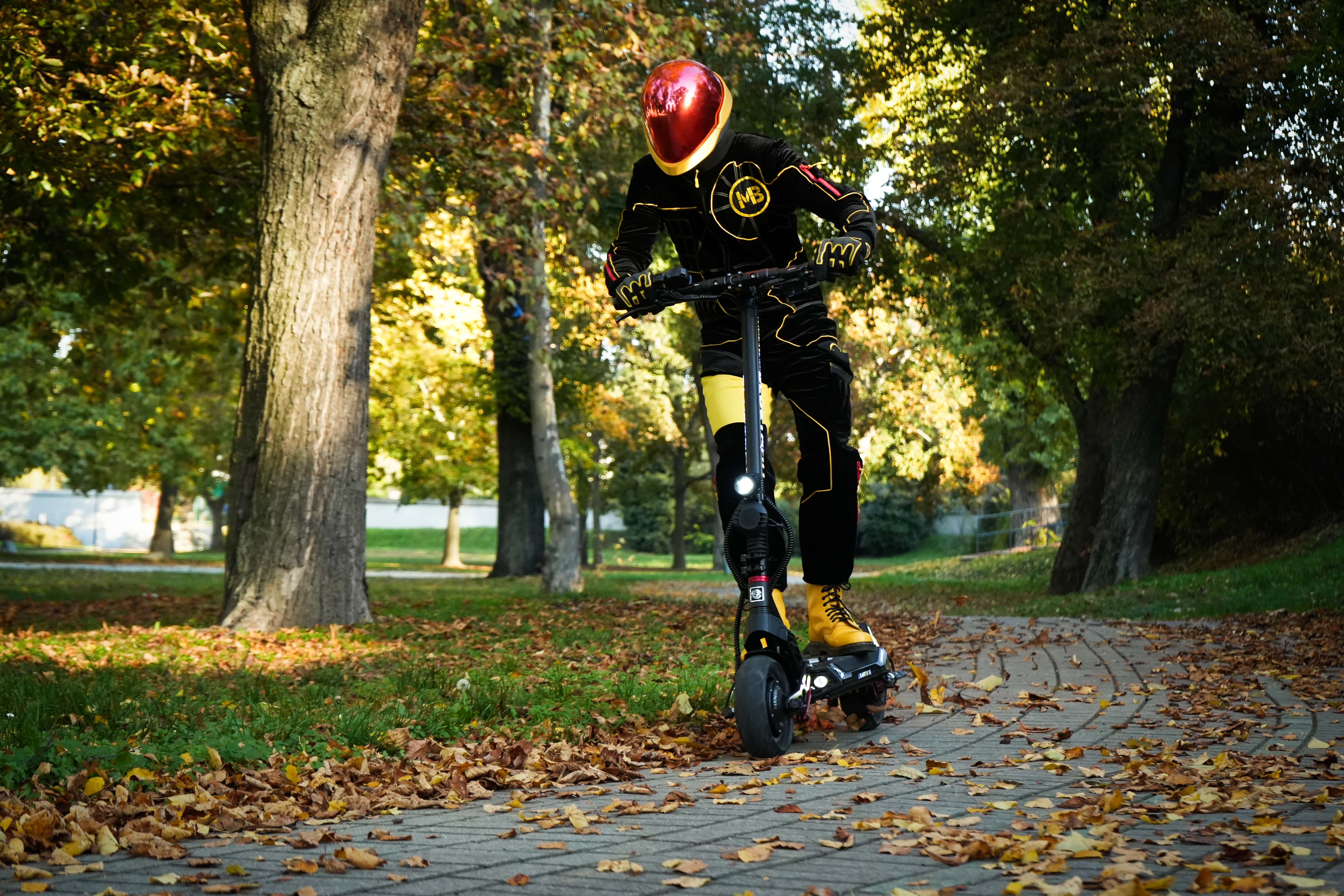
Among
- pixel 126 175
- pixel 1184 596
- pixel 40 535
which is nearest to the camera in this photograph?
pixel 126 175

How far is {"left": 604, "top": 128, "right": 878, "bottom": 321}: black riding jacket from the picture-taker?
4.85 metres

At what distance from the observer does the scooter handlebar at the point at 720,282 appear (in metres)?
4.47

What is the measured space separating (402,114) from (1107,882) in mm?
11251

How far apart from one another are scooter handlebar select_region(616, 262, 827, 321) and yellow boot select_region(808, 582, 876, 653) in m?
1.37

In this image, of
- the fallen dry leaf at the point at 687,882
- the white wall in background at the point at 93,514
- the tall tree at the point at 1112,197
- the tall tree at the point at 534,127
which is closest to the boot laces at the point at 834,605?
the fallen dry leaf at the point at 687,882

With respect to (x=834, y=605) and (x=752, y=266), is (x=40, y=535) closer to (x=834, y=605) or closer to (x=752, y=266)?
(x=834, y=605)

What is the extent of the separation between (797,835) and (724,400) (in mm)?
2018

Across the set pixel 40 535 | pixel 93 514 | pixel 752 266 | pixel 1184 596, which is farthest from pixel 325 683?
pixel 93 514

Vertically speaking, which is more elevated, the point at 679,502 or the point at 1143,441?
the point at 1143,441

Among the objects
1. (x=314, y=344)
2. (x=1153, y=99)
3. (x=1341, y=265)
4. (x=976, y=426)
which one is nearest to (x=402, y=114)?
(x=314, y=344)

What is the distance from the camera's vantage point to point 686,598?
16.0m

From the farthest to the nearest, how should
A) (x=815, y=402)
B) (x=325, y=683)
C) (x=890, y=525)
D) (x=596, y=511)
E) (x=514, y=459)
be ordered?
(x=890, y=525), (x=596, y=511), (x=514, y=459), (x=325, y=683), (x=815, y=402)

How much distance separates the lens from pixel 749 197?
4.87 metres

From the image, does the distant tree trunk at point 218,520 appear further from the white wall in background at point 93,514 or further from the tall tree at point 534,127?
the tall tree at point 534,127
